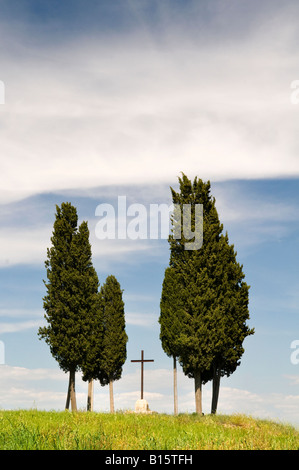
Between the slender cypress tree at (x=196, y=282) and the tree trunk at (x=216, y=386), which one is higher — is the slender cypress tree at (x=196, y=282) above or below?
above

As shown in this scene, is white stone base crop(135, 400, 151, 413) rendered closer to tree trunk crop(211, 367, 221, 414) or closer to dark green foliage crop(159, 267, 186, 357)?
dark green foliage crop(159, 267, 186, 357)

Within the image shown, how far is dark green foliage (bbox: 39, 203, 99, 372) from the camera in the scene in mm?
32812

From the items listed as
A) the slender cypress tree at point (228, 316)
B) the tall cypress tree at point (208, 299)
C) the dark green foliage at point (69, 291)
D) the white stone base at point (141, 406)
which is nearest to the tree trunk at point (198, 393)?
the tall cypress tree at point (208, 299)

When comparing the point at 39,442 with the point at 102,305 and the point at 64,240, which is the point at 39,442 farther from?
the point at 102,305

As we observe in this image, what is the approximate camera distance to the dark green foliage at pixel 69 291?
3281 cm

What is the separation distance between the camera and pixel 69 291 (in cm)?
3416

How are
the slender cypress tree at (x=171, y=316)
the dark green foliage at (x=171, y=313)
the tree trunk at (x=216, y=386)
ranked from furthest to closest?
the tree trunk at (x=216, y=386) → the slender cypress tree at (x=171, y=316) → the dark green foliage at (x=171, y=313)

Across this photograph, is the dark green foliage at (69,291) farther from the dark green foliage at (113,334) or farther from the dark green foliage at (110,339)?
the dark green foliage at (113,334)

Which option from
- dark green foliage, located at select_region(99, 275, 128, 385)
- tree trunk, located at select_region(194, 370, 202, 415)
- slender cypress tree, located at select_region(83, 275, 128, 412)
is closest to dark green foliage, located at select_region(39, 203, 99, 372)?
slender cypress tree, located at select_region(83, 275, 128, 412)

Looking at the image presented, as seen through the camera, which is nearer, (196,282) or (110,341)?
(196,282)

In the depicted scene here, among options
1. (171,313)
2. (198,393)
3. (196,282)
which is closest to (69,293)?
(171,313)

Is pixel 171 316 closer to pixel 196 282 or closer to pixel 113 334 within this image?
pixel 196 282

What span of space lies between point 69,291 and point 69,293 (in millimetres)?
276

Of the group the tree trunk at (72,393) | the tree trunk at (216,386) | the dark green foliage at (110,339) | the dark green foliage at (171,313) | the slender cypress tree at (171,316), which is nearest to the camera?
the dark green foliage at (171,313)
